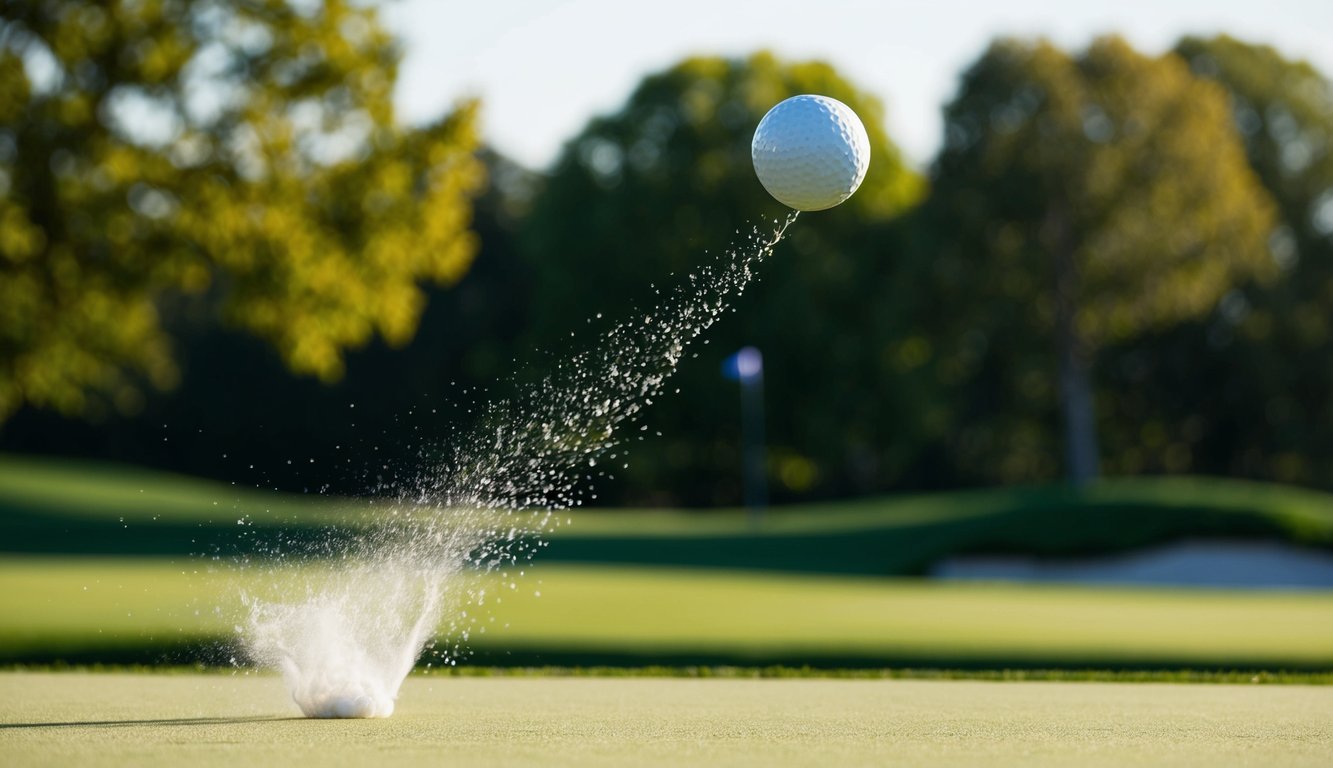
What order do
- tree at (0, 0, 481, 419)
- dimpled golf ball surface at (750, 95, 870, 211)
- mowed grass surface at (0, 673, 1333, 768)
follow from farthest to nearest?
tree at (0, 0, 481, 419)
dimpled golf ball surface at (750, 95, 870, 211)
mowed grass surface at (0, 673, 1333, 768)

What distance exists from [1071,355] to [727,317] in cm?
922

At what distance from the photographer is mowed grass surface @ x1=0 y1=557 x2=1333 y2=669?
1134 cm

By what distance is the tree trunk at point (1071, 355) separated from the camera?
35.8 metres

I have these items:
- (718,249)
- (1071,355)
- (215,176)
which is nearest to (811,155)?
(215,176)

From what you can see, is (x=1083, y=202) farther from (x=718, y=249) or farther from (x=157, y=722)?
(x=157, y=722)

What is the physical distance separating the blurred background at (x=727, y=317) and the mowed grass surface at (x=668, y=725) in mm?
3204

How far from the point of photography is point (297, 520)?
29.1 m

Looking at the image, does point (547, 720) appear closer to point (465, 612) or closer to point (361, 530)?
point (465, 612)

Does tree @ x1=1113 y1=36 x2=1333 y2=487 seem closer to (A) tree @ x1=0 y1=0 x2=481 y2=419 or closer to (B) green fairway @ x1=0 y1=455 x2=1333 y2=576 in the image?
(B) green fairway @ x1=0 y1=455 x2=1333 y2=576

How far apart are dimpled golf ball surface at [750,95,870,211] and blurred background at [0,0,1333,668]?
13.9 feet

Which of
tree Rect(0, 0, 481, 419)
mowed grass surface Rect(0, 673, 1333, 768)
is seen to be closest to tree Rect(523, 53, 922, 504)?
tree Rect(0, 0, 481, 419)

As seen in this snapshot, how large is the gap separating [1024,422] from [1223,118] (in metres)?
11.6

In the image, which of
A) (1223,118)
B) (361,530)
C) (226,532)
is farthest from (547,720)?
(1223,118)

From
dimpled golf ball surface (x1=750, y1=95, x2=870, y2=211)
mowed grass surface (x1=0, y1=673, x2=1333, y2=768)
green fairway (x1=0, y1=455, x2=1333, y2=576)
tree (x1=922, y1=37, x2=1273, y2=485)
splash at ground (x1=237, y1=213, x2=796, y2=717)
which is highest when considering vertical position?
tree (x1=922, y1=37, x2=1273, y2=485)
